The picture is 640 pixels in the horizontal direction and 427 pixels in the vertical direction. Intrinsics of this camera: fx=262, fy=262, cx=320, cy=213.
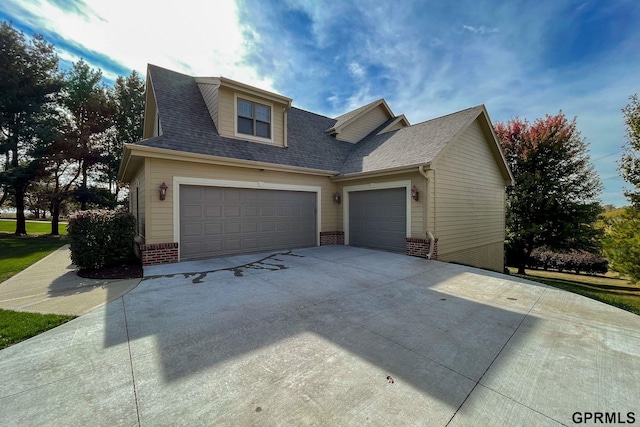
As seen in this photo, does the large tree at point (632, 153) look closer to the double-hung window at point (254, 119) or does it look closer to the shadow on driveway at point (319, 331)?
the shadow on driveway at point (319, 331)

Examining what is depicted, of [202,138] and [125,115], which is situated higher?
[125,115]

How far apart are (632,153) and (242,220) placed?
1464 centimetres

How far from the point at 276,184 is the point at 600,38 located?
12562 mm

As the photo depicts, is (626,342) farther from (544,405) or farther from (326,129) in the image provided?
(326,129)

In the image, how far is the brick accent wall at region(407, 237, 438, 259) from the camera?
27.7ft

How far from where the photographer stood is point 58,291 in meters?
5.34

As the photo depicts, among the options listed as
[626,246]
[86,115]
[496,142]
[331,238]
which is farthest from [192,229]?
[86,115]

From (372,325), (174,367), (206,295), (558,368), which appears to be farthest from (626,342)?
(206,295)

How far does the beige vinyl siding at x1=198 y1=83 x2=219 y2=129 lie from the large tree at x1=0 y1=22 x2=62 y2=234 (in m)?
14.3

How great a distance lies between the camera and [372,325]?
3721 mm

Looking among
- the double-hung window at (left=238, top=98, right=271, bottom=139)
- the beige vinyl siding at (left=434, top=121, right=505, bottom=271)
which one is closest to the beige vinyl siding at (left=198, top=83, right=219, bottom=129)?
the double-hung window at (left=238, top=98, right=271, bottom=139)

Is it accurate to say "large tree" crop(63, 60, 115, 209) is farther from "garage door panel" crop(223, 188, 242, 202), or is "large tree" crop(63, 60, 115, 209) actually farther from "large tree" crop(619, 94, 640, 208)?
"large tree" crop(619, 94, 640, 208)

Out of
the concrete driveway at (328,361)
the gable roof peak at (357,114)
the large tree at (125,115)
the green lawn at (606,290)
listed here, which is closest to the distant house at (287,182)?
the gable roof peak at (357,114)

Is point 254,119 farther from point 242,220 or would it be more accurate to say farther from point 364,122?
point 364,122
